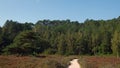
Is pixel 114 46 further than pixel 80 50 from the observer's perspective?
No

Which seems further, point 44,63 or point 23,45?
point 23,45

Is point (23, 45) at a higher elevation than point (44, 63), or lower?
higher

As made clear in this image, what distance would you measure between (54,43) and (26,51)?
42429 millimetres

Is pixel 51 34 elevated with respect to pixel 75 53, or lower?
elevated

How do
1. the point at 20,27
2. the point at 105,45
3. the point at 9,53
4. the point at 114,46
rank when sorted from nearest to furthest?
1. the point at 9,53
2. the point at 114,46
3. the point at 105,45
4. the point at 20,27

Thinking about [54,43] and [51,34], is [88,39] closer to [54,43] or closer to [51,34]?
[54,43]

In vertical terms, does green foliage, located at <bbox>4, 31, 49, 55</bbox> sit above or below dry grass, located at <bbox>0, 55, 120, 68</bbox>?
above

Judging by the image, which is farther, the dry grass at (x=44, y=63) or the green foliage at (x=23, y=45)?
the green foliage at (x=23, y=45)

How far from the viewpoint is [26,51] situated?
2266 inches

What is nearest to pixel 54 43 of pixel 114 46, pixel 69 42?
pixel 69 42

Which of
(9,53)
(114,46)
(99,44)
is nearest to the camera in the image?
(9,53)

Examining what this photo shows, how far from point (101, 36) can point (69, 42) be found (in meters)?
12.6

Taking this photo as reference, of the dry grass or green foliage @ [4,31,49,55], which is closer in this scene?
the dry grass

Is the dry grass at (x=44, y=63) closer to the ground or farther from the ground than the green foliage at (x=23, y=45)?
closer to the ground
